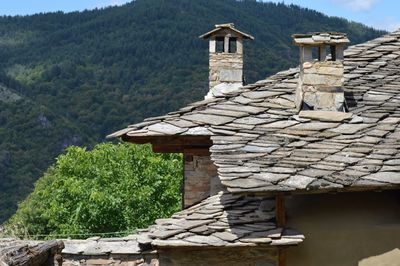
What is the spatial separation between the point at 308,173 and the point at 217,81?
710cm

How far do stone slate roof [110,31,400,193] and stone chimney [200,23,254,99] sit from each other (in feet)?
13.5

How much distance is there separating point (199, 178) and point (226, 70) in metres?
5.03

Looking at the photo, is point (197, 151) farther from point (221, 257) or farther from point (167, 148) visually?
point (221, 257)

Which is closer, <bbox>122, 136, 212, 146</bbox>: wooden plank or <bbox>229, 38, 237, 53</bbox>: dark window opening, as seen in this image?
<bbox>122, 136, 212, 146</bbox>: wooden plank

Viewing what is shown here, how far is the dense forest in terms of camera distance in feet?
192

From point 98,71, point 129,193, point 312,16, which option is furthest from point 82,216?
point 312,16

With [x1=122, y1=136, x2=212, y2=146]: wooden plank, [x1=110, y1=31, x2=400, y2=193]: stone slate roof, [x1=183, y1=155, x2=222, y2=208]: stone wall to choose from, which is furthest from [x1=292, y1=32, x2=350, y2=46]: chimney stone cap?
[x1=183, y1=155, x2=222, y2=208]: stone wall

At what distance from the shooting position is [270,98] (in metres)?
9.80

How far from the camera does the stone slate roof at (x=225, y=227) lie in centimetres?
795

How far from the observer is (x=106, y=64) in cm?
7525

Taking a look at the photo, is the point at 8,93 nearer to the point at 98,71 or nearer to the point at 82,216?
the point at 98,71

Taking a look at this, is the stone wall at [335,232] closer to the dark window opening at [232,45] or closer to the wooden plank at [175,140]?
the wooden plank at [175,140]

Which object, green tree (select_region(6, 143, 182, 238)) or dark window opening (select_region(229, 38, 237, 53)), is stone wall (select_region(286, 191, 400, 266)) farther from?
green tree (select_region(6, 143, 182, 238))

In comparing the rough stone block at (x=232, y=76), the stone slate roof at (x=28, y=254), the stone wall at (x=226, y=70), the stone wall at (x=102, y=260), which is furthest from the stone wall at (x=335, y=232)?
the stone wall at (x=102, y=260)
